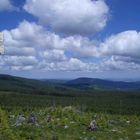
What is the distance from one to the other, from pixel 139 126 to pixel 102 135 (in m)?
7.70

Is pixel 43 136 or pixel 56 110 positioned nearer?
pixel 43 136

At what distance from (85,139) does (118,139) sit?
2.75m

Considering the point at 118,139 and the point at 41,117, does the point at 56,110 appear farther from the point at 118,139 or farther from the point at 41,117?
the point at 118,139

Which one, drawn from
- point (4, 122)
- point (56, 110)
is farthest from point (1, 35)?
point (56, 110)

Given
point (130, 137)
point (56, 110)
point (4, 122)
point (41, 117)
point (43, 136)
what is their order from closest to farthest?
point (4, 122) < point (43, 136) < point (130, 137) < point (41, 117) < point (56, 110)

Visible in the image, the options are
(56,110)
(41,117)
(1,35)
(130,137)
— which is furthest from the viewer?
(56,110)

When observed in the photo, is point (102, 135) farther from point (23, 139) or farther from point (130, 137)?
point (23, 139)

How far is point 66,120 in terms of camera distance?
34312 millimetres

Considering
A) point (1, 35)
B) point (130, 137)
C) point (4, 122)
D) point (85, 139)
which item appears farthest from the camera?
point (130, 137)

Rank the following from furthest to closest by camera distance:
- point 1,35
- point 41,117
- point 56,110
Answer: point 56,110 < point 41,117 < point 1,35

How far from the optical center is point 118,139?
86.9 feet

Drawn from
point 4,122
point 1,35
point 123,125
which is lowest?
point 123,125

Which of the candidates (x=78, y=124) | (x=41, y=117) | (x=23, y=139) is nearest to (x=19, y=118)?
(x=41, y=117)

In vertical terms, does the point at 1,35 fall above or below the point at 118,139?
above
